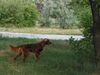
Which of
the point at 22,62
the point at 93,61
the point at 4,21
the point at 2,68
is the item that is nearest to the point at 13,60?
the point at 22,62

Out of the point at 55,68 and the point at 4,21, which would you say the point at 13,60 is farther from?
the point at 4,21

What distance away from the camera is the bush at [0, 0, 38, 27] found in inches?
1781

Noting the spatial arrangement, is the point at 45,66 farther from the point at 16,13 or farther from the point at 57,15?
the point at 57,15

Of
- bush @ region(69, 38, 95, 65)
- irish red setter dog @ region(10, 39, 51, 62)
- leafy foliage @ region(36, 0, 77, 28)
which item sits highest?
irish red setter dog @ region(10, 39, 51, 62)

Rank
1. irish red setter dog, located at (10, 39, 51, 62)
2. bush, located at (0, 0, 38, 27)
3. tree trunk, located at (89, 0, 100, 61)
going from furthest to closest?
1. bush, located at (0, 0, 38, 27)
2. tree trunk, located at (89, 0, 100, 61)
3. irish red setter dog, located at (10, 39, 51, 62)

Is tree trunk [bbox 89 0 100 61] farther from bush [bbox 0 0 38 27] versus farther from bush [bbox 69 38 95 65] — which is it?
bush [bbox 0 0 38 27]

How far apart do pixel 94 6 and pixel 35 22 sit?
35912mm

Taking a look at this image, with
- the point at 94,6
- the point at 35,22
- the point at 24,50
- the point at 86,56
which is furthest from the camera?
A: the point at 35,22

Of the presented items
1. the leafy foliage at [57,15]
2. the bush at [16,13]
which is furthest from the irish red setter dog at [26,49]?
the leafy foliage at [57,15]

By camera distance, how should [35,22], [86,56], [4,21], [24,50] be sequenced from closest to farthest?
[24,50] → [86,56] → [4,21] → [35,22]

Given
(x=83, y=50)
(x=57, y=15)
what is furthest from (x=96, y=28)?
(x=57, y=15)

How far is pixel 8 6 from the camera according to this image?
45.5 m

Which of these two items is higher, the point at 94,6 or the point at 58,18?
the point at 94,6

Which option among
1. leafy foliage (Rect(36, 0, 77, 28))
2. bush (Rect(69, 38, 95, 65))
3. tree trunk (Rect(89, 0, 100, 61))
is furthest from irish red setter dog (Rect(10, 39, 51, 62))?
leafy foliage (Rect(36, 0, 77, 28))
